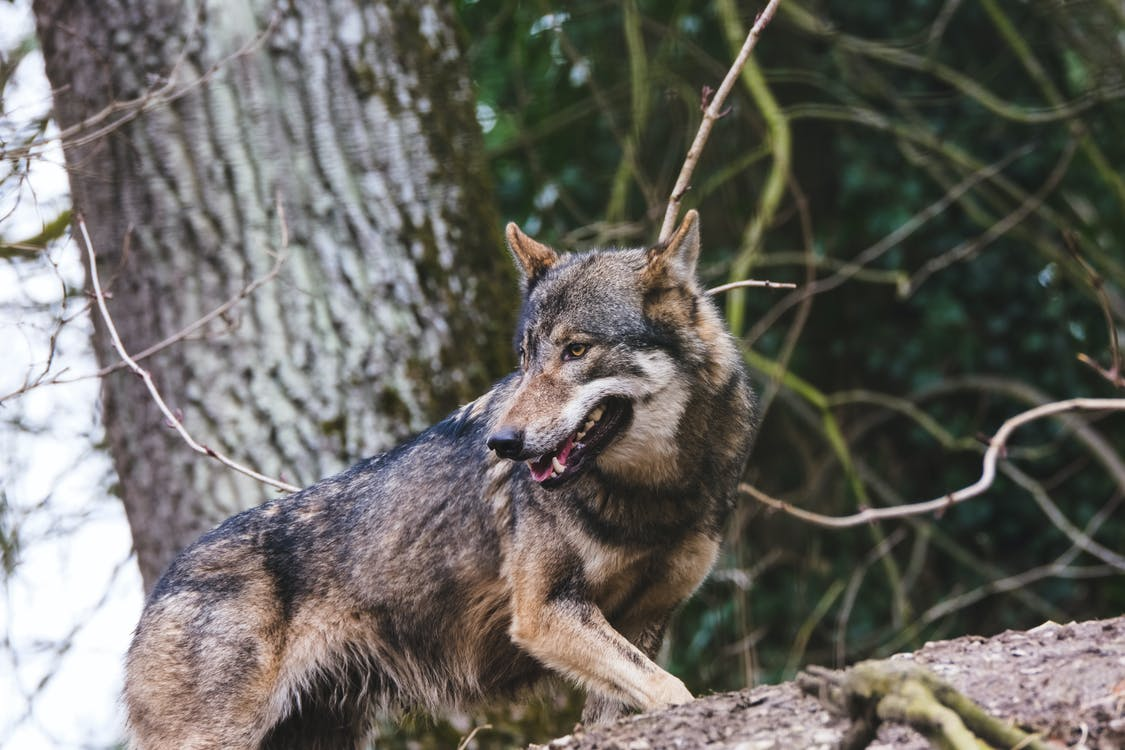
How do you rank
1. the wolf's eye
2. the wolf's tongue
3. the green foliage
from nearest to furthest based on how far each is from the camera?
the wolf's tongue, the wolf's eye, the green foliage

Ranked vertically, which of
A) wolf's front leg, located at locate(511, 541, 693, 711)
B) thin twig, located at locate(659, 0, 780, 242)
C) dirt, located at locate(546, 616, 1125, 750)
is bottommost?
dirt, located at locate(546, 616, 1125, 750)

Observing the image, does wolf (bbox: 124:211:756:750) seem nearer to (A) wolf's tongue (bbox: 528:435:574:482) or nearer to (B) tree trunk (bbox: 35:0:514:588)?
(A) wolf's tongue (bbox: 528:435:574:482)

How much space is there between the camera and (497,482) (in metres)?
5.09

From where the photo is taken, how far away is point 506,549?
4.98 meters

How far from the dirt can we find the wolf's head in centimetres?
88

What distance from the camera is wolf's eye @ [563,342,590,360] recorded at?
4.62 metres

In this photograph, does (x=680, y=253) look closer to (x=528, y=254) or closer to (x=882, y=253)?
(x=528, y=254)

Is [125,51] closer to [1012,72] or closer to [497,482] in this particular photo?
[497,482]

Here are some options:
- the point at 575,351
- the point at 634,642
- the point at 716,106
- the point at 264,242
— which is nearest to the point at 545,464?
the point at 575,351

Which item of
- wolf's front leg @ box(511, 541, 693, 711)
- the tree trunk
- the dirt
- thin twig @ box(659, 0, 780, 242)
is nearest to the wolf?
wolf's front leg @ box(511, 541, 693, 711)

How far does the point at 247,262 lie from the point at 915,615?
264 inches

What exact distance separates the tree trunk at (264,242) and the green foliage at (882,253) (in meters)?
3.38

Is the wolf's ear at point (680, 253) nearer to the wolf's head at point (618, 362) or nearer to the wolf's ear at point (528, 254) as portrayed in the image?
the wolf's head at point (618, 362)

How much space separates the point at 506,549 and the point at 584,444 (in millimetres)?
681
